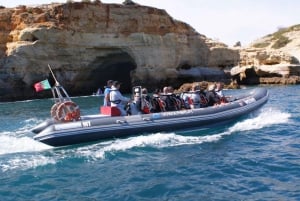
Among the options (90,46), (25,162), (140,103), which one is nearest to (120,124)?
(140,103)

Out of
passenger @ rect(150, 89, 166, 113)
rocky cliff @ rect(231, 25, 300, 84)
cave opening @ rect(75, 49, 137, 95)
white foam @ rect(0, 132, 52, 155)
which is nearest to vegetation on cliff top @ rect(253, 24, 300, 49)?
rocky cliff @ rect(231, 25, 300, 84)

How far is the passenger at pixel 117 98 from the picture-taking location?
12555 millimetres

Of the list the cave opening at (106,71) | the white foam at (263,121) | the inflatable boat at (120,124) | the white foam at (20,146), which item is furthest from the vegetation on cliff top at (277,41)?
the white foam at (20,146)

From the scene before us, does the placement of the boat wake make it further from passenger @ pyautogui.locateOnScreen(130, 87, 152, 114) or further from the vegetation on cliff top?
the vegetation on cliff top

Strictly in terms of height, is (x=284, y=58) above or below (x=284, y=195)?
above

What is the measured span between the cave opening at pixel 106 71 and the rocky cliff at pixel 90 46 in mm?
93

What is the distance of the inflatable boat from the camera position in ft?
37.4

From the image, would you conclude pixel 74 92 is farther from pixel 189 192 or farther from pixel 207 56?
pixel 189 192

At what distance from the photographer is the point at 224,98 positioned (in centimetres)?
1522

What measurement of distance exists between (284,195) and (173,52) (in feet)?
101

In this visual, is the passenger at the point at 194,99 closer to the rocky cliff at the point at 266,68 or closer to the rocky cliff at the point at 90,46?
the rocky cliff at the point at 90,46

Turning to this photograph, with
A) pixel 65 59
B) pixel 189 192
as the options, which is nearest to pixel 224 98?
pixel 189 192

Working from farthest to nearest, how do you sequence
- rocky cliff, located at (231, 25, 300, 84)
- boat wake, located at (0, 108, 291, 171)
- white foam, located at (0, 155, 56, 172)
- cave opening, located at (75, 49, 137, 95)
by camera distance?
rocky cliff, located at (231, 25, 300, 84) → cave opening, located at (75, 49, 137, 95) → boat wake, located at (0, 108, 291, 171) → white foam, located at (0, 155, 56, 172)

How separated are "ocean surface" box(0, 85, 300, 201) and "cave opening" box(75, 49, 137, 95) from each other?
73.3 ft
